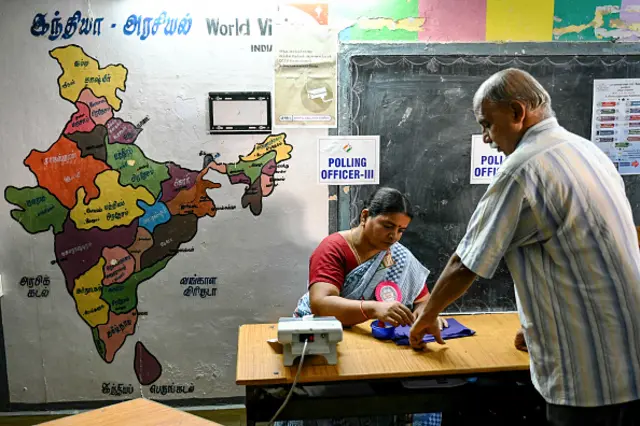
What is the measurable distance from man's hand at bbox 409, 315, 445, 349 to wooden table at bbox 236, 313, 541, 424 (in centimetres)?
3

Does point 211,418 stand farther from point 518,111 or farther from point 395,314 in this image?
point 518,111

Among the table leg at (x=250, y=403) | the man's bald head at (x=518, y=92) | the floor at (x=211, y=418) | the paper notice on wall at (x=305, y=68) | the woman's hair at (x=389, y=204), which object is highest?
the paper notice on wall at (x=305, y=68)

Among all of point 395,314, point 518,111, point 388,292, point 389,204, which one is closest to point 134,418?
point 395,314

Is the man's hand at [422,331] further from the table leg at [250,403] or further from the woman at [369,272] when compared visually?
the table leg at [250,403]

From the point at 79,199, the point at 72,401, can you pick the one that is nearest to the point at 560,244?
the point at 79,199

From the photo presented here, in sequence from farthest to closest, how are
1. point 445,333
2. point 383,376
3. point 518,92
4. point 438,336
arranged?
1. point 445,333
2. point 438,336
3. point 383,376
4. point 518,92

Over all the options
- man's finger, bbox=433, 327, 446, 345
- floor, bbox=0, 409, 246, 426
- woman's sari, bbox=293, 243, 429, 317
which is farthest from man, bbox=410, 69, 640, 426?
floor, bbox=0, 409, 246, 426

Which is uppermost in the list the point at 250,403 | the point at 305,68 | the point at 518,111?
the point at 305,68

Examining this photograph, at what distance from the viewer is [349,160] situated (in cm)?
259

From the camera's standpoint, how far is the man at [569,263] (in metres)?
1.43

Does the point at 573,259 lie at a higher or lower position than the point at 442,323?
higher

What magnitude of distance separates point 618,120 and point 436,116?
0.91 meters

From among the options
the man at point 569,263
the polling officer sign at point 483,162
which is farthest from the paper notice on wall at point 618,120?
the man at point 569,263

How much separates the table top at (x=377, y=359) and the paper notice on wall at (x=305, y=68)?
989 millimetres
